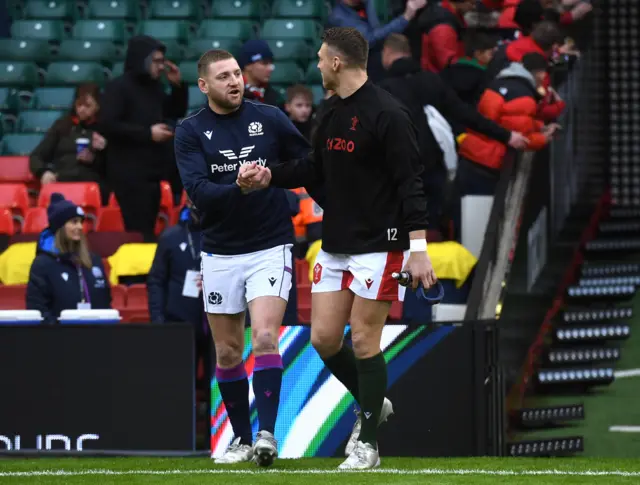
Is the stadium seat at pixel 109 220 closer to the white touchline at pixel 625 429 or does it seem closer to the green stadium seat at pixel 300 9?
the white touchline at pixel 625 429

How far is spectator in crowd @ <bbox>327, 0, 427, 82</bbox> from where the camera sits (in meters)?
11.8

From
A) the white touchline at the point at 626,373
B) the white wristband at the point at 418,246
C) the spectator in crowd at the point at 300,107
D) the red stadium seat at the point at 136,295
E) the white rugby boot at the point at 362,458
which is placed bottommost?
the white touchline at the point at 626,373

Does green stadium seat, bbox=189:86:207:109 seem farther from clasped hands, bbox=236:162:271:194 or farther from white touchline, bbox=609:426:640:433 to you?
clasped hands, bbox=236:162:271:194

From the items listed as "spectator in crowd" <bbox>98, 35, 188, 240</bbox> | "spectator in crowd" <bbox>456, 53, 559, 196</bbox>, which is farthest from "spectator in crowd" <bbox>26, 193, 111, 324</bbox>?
"spectator in crowd" <bbox>456, 53, 559, 196</bbox>

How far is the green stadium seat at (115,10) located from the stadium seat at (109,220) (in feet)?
17.2

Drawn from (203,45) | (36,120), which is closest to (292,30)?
(203,45)

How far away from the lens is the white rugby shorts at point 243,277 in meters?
6.84

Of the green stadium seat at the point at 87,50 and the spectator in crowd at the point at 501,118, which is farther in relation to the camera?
the green stadium seat at the point at 87,50

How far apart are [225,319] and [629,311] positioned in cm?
471

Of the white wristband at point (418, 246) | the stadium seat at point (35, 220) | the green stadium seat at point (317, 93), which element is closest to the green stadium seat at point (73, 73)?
the green stadium seat at point (317, 93)

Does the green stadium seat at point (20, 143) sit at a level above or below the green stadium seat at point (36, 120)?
below

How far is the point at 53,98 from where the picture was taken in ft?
49.6

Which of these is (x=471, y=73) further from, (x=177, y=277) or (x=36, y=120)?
(x=36, y=120)

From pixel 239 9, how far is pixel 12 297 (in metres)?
6.68
